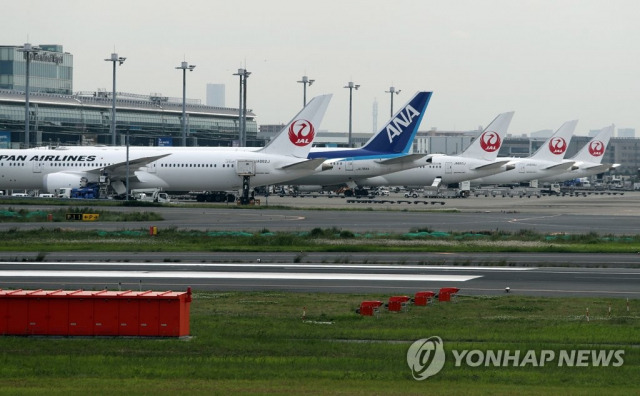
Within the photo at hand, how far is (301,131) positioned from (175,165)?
41.1ft

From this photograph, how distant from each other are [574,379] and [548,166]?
124m

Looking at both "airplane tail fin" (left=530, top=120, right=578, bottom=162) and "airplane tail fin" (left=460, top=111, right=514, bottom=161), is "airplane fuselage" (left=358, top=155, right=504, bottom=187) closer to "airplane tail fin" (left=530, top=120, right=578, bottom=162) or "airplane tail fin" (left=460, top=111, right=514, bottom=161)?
"airplane tail fin" (left=460, top=111, right=514, bottom=161)

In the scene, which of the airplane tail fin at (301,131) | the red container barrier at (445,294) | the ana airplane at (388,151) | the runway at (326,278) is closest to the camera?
the red container barrier at (445,294)

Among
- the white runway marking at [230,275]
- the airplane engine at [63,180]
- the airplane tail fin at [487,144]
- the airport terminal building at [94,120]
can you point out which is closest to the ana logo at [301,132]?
the airplane engine at [63,180]

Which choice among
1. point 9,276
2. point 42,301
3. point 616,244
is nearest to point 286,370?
point 42,301

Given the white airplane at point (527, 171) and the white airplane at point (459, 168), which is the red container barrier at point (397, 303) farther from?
the white airplane at point (527, 171)

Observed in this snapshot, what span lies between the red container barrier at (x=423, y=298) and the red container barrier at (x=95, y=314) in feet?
30.0

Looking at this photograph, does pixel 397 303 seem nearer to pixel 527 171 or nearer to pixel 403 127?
pixel 403 127

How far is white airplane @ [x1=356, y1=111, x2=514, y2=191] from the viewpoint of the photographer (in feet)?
424

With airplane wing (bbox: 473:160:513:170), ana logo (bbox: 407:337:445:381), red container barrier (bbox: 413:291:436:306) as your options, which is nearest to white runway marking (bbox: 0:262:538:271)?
red container barrier (bbox: 413:291:436:306)

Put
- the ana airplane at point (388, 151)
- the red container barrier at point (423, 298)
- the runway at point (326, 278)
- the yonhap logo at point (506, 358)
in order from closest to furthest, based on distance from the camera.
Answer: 1. the yonhap logo at point (506, 358)
2. the red container barrier at point (423, 298)
3. the runway at point (326, 278)
4. the ana airplane at point (388, 151)

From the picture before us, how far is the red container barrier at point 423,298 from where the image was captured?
3472 cm

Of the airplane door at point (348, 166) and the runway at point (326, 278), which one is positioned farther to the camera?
the airplane door at point (348, 166)

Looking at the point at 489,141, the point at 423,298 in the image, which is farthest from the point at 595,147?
the point at 423,298
